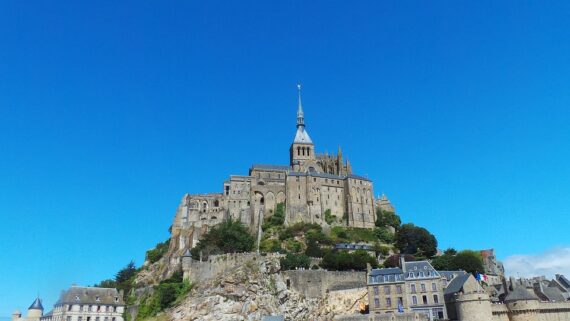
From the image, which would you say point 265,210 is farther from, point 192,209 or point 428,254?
point 428,254

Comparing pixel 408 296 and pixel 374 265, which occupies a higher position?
pixel 374 265

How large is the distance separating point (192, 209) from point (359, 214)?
28.4 metres

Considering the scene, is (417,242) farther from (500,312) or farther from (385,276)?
(500,312)

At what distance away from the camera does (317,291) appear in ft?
182

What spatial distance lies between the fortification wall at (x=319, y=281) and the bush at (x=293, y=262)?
93.5 inches

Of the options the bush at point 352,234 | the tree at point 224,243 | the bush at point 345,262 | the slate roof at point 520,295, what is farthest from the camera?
the bush at point 352,234

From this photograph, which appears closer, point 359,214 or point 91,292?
point 91,292

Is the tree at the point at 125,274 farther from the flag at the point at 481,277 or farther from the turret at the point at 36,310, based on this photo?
the flag at the point at 481,277

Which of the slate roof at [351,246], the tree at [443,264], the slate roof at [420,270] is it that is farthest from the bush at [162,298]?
the tree at [443,264]

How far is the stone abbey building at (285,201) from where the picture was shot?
83.3 meters

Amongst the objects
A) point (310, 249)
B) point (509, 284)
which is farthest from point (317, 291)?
point (509, 284)

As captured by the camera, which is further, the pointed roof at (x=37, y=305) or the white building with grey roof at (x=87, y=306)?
the pointed roof at (x=37, y=305)

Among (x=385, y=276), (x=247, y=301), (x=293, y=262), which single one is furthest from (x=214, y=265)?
(x=385, y=276)

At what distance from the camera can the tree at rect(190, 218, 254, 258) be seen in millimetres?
65875
